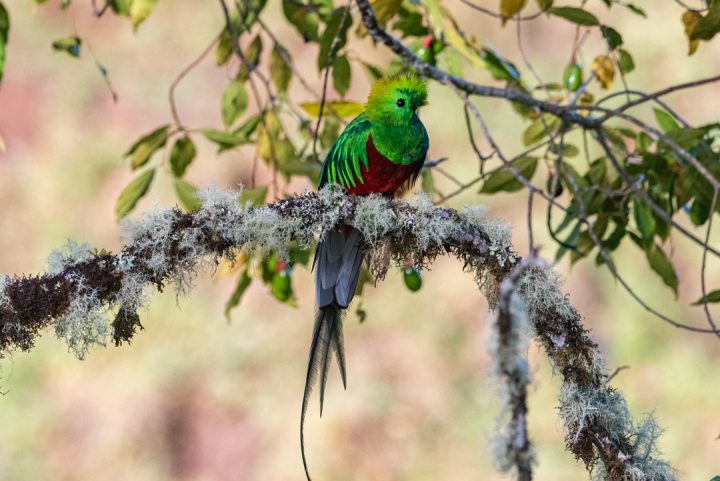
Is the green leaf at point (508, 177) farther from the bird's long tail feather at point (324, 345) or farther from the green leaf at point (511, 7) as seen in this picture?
the bird's long tail feather at point (324, 345)

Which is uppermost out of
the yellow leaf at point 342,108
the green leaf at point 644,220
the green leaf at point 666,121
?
the yellow leaf at point 342,108

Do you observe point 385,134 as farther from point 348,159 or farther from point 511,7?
point 511,7

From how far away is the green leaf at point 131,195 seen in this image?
2.29 meters

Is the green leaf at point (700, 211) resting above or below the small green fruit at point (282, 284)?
below

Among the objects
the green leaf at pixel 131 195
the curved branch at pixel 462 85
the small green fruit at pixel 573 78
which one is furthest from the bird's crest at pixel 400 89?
the green leaf at pixel 131 195

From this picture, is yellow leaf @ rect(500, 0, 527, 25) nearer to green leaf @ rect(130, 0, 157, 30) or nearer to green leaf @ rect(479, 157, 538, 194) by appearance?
green leaf @ rect(479, 157, 538, 194)

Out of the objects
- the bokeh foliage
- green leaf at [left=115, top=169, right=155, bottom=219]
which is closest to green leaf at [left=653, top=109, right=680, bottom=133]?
the bokeh foliage

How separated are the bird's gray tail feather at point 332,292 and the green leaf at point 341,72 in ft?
2.05

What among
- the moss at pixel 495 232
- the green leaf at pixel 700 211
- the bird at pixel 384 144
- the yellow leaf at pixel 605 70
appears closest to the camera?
the moss at pixel 495 232

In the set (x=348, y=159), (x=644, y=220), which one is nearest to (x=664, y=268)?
(x=644, y=220)

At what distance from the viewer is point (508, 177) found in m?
2.18

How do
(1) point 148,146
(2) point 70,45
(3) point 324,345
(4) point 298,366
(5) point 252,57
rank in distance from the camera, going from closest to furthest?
(3) point 324,345, (1) point 148,146, (2) point 70,45, (5) point 252,57, (4) point 298,366

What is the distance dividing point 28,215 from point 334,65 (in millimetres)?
3638

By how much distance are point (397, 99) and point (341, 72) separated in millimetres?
196
